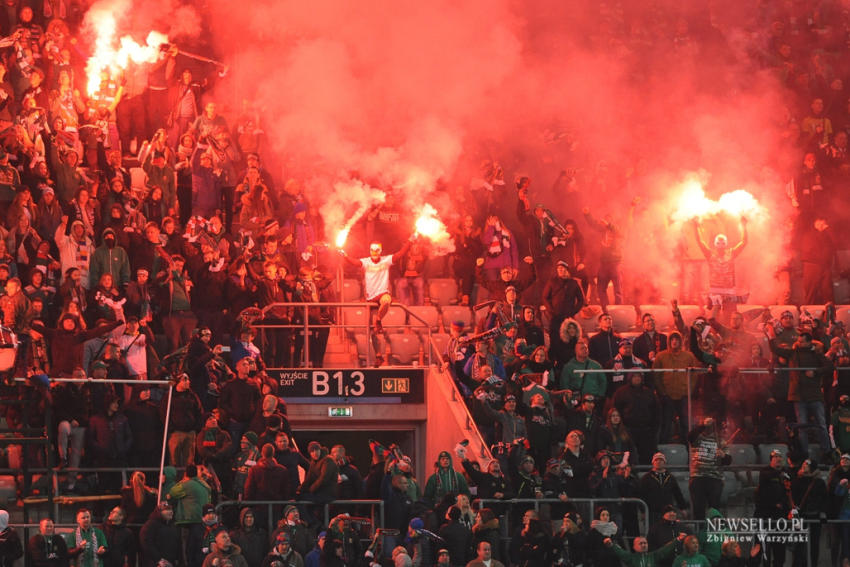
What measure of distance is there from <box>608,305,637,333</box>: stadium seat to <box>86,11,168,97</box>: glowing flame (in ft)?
24.9

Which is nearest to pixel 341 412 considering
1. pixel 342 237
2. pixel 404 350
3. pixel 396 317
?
pixel 404 350

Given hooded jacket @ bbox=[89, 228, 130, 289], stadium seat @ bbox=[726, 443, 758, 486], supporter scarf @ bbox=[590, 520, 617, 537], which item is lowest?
supporter scarf @ bbox=[590, 520, 617, 537]

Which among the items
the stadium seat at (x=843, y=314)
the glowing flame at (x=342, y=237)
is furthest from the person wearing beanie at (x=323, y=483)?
the stadium seat at (x=843, y=314)

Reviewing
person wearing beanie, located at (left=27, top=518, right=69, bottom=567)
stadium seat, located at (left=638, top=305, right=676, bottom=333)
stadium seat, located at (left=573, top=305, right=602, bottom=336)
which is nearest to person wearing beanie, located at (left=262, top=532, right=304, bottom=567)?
person wearing beanie, located at (left=27, top=518, right=69, bottom=567)

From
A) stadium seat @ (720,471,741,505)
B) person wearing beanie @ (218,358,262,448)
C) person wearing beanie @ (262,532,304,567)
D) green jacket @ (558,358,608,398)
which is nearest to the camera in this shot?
person wearing beanie @ (262,532,304,567)

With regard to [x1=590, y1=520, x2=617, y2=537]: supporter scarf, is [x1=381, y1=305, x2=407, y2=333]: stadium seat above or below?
above

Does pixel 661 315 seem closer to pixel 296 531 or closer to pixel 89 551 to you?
pixel 296 531

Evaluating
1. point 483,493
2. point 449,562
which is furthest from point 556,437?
point 449,562

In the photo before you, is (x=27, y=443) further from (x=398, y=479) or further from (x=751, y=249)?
(x=751, y=249)

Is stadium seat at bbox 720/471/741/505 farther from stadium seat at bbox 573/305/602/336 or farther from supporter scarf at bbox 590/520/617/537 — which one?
stadium seat at bbox 573/305/602/336

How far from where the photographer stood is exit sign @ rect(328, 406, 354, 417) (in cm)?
2059

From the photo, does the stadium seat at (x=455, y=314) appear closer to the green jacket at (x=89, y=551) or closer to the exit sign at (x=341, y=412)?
the exit sign at (x=341, y=412)

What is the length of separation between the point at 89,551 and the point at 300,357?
5.51 m

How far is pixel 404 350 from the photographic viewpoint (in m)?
21.7
